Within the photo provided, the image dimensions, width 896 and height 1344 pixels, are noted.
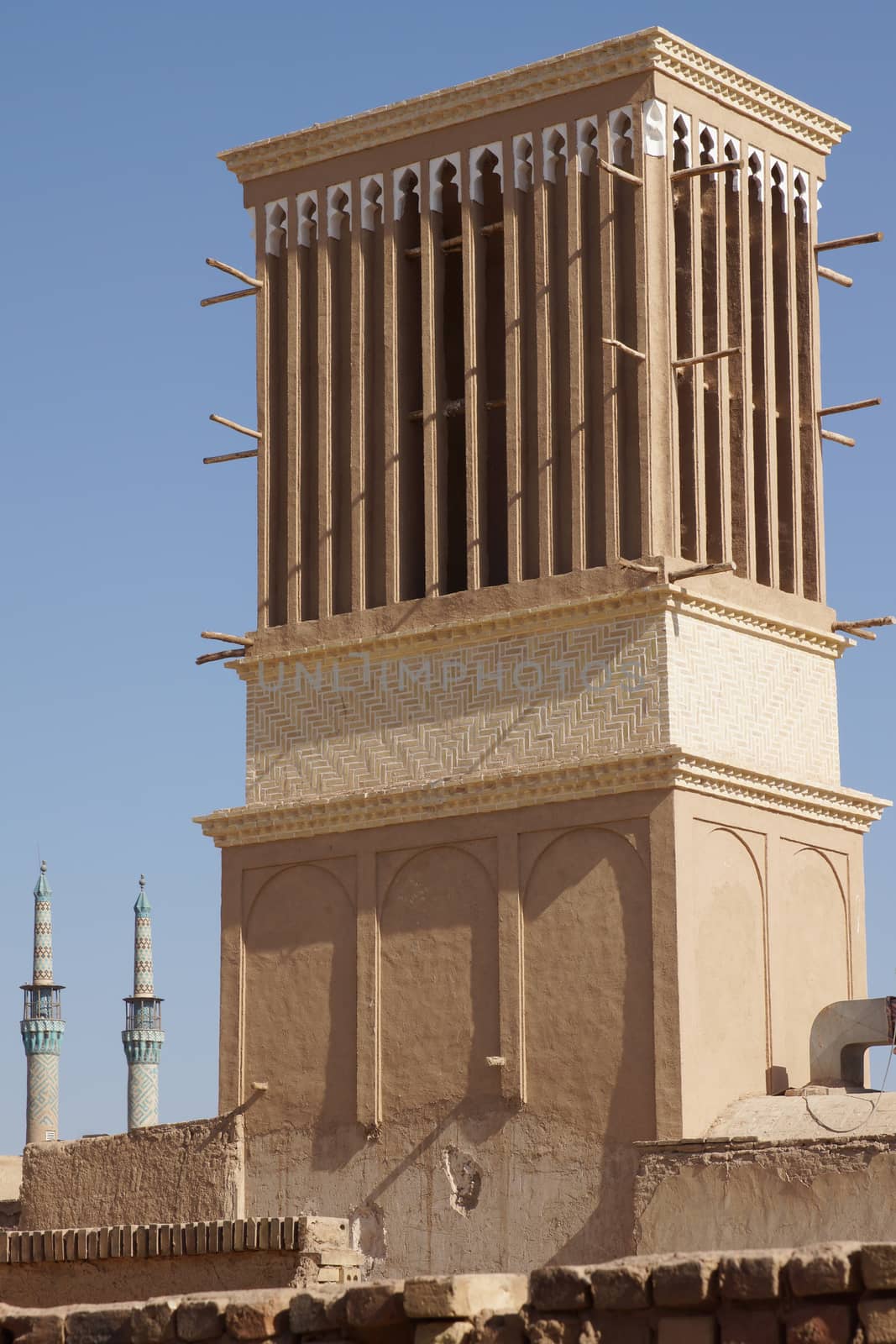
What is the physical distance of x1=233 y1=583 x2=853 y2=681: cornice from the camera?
16.5 metres

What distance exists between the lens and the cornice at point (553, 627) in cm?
1645

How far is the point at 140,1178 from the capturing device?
17.5 meters

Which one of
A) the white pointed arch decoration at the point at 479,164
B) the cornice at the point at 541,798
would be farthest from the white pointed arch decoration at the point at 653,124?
the cornice at the point at 541,798

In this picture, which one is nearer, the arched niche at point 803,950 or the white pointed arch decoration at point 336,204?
the arched niche at point 803,950

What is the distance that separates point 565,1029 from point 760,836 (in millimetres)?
1903

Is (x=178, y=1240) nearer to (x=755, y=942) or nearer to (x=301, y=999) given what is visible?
(x=301, y=999)

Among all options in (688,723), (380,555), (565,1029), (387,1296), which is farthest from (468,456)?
(387,1296)

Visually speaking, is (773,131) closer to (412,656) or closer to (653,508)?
(653,508)

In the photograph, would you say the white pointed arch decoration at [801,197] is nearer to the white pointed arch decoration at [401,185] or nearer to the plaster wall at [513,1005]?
the white pointed arch decoration at [401,185]

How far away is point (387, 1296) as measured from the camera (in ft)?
27.5

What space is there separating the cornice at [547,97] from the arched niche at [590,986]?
5.11 meters

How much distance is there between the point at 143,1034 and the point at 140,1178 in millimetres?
51492

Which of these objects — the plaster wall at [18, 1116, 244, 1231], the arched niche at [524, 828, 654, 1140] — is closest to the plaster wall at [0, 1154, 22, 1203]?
the plaster wall at [18, 1116, 244, 1231]

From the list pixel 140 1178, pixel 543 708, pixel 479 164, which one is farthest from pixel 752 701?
pixel 140 1178
